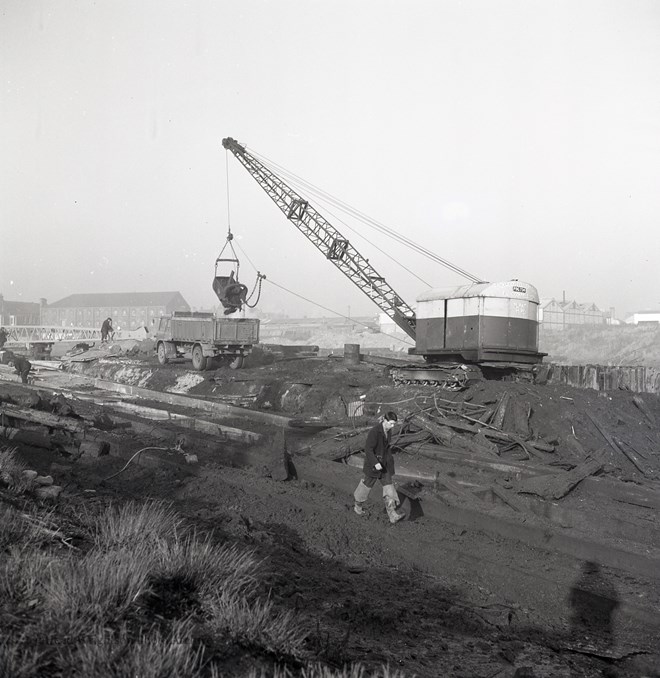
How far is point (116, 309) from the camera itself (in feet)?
345

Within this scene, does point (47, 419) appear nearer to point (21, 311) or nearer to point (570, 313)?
point (570, 313)

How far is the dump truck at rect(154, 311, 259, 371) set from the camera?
24.5m

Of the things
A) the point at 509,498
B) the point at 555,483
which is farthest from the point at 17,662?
the point at 555,483

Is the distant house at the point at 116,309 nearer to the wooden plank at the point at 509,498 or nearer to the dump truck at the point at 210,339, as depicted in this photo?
the dump truck at the point at 210,339

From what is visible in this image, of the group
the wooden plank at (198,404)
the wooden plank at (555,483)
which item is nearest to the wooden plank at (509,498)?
the wooden plank at (555,483)

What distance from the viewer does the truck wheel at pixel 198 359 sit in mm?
25000

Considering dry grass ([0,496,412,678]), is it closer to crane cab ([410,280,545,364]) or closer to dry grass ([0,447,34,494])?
dry grass ([0,447,34,494])

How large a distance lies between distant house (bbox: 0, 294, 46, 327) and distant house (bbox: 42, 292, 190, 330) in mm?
1534

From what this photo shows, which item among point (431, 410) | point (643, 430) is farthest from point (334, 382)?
point (643, 430)

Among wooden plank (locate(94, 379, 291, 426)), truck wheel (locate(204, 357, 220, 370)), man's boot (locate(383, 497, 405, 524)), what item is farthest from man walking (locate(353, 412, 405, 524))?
truck wheel (locate(204, 357, 220, 370))

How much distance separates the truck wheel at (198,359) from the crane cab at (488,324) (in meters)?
9.79

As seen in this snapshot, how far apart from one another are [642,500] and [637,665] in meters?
4.72

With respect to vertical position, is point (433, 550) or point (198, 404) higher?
point (198, 404)

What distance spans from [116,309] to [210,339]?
284 ft
